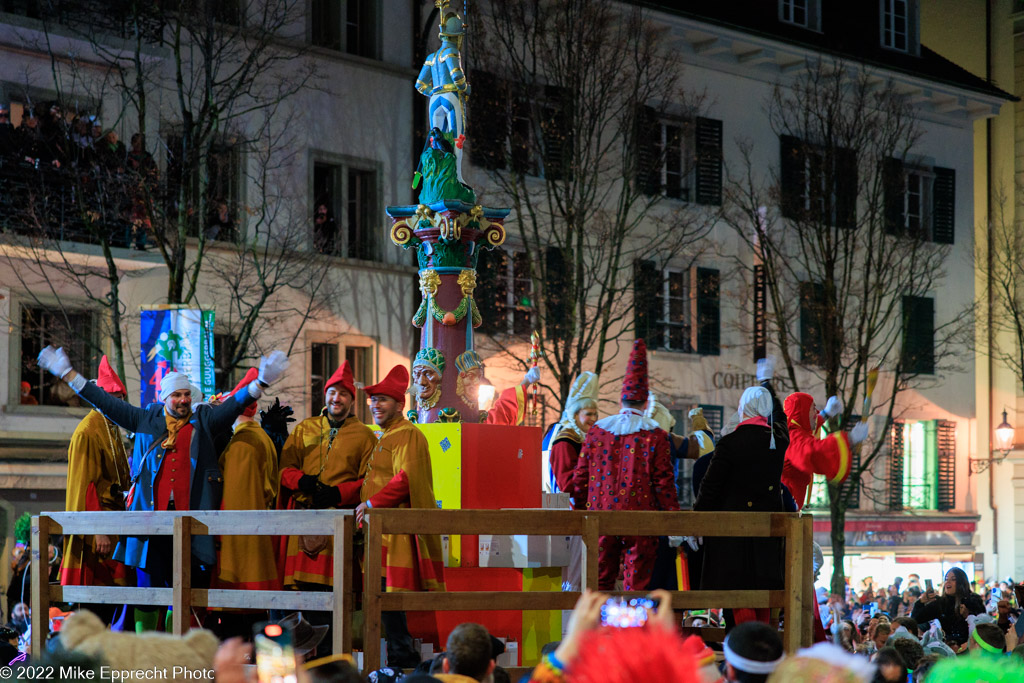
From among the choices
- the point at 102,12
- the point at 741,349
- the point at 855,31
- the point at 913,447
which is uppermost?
the point at 855,31

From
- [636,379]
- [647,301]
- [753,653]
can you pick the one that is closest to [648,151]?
[647,301]

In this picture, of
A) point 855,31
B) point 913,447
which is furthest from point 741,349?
point 855,31

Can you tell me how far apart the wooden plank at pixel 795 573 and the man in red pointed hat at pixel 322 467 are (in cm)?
273

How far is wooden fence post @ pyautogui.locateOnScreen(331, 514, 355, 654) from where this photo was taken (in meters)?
7.98

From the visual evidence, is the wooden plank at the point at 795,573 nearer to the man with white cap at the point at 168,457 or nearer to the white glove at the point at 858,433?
the white glove at the point at 858,433

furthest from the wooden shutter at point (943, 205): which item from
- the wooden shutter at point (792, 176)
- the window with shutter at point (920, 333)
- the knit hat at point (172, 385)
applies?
the knit hat at point (172, 385)

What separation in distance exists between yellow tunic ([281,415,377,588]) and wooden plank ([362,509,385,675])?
154 centimetres

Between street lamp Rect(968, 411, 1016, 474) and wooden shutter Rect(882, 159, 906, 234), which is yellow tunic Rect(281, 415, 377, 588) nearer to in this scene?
wooden shutter Rect(882, 159, 906, 234)

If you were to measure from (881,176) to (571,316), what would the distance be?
792cm

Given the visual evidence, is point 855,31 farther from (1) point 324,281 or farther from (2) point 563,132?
(1) point 324,281

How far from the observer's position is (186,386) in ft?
33.0

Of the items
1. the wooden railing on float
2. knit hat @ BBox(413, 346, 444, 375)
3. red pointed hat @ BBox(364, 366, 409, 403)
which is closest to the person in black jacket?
the wooden railing on float

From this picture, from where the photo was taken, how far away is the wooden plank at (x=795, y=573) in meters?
9.20

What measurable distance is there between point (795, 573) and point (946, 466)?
78.8 feet
